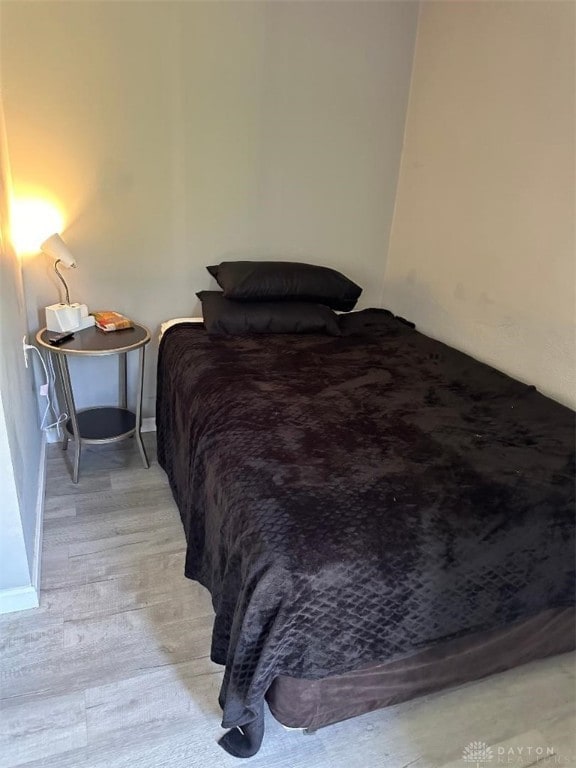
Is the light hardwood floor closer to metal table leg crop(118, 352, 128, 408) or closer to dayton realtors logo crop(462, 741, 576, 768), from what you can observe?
dayton realtors logo crop(462, 741, 576, 768)

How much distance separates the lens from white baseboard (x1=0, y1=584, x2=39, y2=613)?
5.29 ft

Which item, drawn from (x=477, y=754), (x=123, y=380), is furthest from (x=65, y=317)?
(x=477, y=754)


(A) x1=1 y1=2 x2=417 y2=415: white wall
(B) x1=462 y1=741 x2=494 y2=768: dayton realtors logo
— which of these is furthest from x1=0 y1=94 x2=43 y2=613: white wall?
(B) x1=462 y1=741 x2=494 y2=768: dayton realtors logo

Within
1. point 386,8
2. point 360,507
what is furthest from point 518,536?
point 386,8

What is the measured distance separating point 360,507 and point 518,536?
0.39 meters

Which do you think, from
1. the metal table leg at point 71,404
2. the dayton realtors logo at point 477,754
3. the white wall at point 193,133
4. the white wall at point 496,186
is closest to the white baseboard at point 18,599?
the metal table leg at point 71,404

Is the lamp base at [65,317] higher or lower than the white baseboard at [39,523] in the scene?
higher

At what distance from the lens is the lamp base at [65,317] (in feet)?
7.27

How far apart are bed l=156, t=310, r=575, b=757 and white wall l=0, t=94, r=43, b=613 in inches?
20.3

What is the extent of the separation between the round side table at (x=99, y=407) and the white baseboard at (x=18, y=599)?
0.69 metres

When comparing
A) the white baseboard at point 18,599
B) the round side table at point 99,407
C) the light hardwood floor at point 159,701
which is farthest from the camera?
the round side table at point 99,407

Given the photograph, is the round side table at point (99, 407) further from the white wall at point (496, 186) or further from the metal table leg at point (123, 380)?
the white wall at point (496, 186)

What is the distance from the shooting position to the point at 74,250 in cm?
238

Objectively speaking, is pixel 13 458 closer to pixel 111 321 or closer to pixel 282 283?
pixel 111 321
